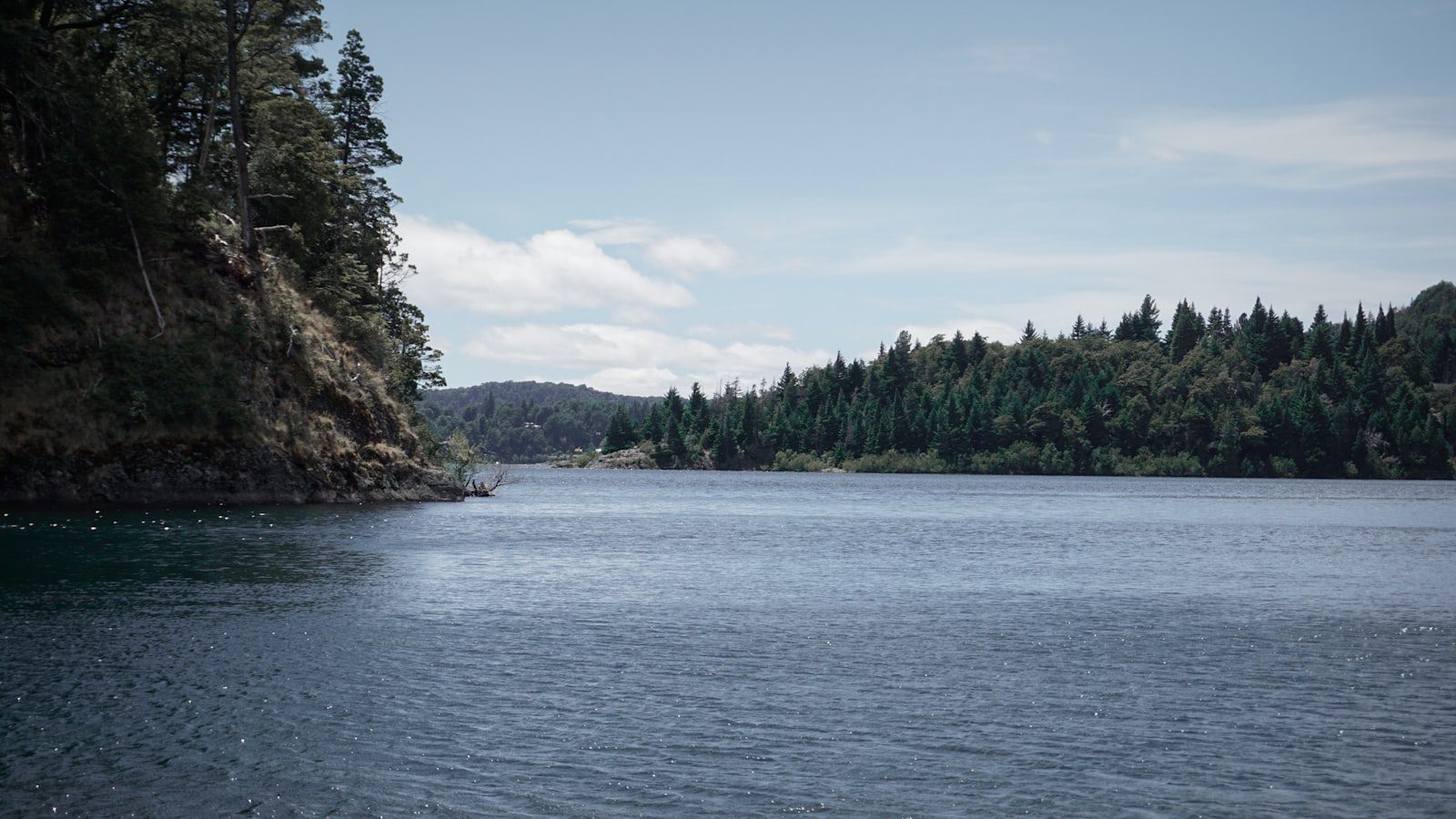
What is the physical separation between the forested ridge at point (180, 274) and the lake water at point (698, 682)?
40.2 ft

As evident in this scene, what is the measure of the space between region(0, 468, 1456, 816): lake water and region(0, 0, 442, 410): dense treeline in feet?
49.4

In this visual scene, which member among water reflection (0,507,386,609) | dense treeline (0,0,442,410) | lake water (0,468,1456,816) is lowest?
lake water (0,468,1456,816)

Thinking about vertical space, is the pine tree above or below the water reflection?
above

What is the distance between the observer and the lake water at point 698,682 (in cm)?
1512

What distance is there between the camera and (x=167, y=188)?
6719cm

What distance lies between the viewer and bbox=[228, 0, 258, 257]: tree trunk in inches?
2682

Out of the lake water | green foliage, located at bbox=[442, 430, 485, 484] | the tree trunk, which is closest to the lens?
the lake water

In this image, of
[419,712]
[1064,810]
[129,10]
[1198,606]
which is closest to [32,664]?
[419,712]

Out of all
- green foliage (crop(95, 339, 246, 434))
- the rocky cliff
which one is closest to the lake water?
the rocky cliff

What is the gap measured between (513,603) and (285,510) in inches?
1405

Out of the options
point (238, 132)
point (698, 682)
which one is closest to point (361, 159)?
point (238, 132)

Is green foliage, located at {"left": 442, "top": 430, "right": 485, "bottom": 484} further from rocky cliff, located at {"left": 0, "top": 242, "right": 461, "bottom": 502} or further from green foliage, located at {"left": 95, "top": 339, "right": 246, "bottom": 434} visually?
green foliage, located at {"left": 95, "top": 339, "right": 246, "bottom": 434}

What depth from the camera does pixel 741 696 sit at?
809 inches

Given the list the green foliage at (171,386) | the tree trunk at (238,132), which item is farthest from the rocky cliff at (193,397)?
the tree trunk at (238,132)
